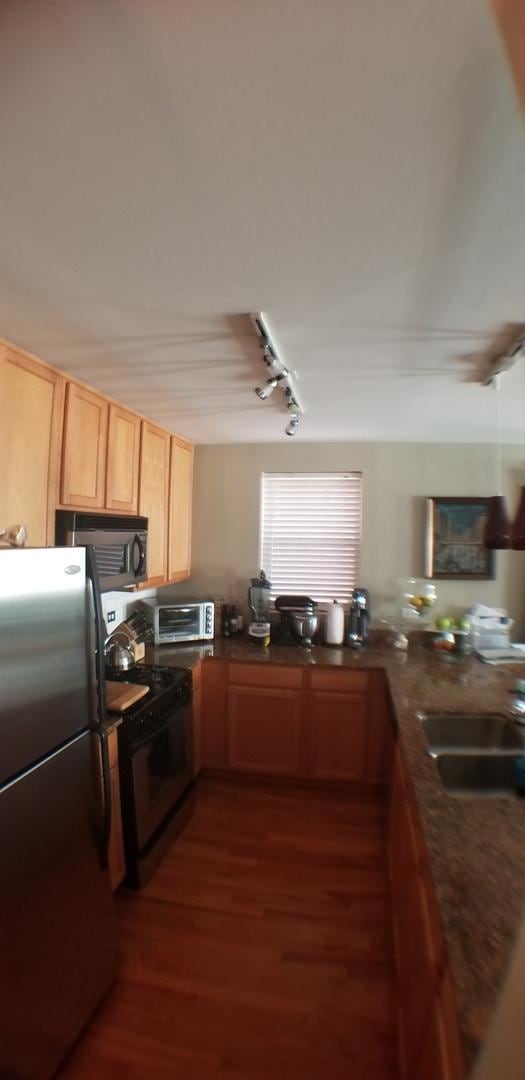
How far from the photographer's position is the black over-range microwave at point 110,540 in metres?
1.78

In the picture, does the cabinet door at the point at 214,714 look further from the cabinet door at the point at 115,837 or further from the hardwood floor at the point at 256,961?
the cabinet door at the point at 115,837

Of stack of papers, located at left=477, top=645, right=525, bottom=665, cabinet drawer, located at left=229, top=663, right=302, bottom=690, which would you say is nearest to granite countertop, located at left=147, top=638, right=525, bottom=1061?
stack of papers, located at left=477, top=645, right=525, bottom=665

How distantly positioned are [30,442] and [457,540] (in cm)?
284

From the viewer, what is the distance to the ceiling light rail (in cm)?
136

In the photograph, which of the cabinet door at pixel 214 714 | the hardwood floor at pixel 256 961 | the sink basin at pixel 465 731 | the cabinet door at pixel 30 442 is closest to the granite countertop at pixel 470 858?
the sink basin at pixel 465 731

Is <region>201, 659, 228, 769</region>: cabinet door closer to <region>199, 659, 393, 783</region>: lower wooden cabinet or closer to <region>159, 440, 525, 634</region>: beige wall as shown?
<region>199, 659, 393, 783</region>: lower wooden cabinet

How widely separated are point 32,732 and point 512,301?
6.18 ft

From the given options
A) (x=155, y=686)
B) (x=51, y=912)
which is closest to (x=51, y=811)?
(x=51, y=912)

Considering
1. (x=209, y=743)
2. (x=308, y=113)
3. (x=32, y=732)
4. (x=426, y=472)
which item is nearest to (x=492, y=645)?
(x=426, y=472)

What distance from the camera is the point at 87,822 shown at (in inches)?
55.8

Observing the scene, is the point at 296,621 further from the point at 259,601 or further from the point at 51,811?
the point at 51,811

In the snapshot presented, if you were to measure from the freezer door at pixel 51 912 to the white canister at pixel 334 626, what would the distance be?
6.28 feet

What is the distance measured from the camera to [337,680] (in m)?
2.66

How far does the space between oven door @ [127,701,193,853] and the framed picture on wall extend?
2.08 metres
